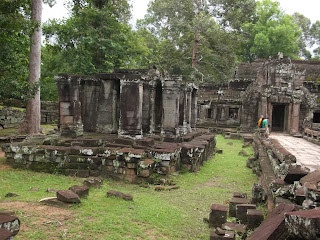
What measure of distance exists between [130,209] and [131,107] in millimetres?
4516

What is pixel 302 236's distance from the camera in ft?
8.16

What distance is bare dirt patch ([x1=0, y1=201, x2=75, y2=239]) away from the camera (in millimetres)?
3986

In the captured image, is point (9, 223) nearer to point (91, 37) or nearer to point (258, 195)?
point (258, 195)

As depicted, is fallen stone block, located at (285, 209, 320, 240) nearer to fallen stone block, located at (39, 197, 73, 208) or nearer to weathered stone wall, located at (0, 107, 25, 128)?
fallen stone block, located at (39, 197, 73, 208)

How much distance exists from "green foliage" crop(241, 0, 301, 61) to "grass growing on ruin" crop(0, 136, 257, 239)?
1246 inches

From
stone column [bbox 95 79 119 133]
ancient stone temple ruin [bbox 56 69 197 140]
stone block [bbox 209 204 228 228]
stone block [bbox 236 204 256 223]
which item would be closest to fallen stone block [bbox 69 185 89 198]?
stone block [bbox 209 204 228 228]

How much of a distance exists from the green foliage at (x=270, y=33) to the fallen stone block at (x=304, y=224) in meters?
36.4

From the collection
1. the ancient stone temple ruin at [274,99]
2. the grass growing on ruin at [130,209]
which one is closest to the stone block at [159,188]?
the grass growing on ruin at [130,209]

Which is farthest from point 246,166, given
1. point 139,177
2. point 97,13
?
point 97,13

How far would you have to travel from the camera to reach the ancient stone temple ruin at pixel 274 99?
19794 mm

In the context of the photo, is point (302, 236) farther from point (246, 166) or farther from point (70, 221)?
point (246, 166)

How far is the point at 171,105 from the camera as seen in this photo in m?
9.78

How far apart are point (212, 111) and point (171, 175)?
59.8 ft

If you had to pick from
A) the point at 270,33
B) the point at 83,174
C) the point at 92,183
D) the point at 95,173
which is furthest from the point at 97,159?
the point at 270,33
